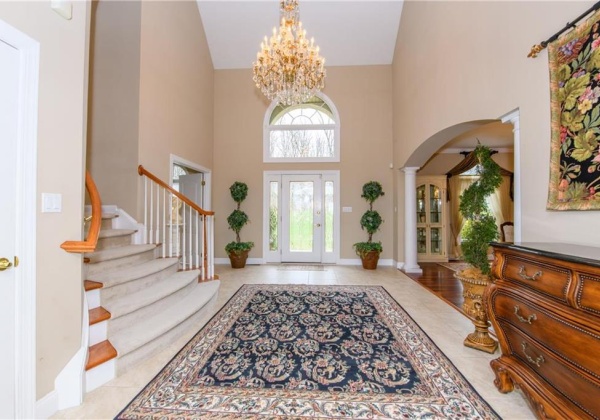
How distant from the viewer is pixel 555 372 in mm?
1340

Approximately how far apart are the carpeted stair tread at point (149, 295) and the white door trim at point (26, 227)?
0.64 m

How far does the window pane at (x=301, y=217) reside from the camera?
6133mm

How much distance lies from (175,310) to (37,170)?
5.69ft

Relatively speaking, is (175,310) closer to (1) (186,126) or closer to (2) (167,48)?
(1) (186,126)

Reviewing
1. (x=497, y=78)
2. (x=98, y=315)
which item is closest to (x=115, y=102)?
(x=98, y=315)

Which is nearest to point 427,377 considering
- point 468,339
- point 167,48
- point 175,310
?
point 468,339

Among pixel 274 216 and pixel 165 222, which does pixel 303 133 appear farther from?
pixel 165 222

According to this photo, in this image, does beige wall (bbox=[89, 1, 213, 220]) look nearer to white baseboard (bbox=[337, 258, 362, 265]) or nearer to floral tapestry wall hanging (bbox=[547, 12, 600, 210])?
white baseboard (bbox=[337, 258, 362, 265])

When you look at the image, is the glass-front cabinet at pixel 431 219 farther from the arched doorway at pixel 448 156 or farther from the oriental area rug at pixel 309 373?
the oriental area rug at pixel 309 373

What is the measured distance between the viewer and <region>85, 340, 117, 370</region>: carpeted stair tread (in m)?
1.77

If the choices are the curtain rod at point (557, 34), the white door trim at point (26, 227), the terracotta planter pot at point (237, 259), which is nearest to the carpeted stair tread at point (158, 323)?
the white door trim at point (26, 227)

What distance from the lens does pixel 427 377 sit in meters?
1.93

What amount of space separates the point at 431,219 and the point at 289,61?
5.24 m

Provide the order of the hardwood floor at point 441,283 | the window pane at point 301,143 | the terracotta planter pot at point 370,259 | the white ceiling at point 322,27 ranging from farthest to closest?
the window pane at point 301,143, the terracotta planter pot at point 370,259, the white ceiling at point 322,27, the hardwood floor at point 441,283
